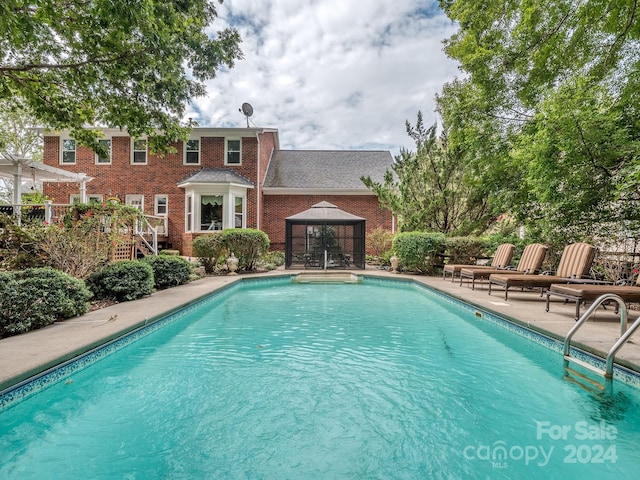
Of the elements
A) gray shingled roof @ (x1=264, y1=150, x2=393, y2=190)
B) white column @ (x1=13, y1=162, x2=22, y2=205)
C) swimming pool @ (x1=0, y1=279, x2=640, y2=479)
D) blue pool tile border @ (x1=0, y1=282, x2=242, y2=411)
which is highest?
gray shingled roof @ (x1=264, y1=150, x2=393, y2=190)

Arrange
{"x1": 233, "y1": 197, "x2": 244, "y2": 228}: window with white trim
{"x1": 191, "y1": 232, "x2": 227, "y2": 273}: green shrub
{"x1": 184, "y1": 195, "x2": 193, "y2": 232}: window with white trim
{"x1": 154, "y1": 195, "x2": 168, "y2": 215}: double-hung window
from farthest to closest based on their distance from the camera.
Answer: {"x1": 154, "y1": 195, "x2": 168, "y2": 215}: double-hung window < {"x1": 233, "y1": 197, "x2": 244, "y2": 228}: window with white trim < {"x1": 184, "y1": 195, "x2": 193, "y2": 232}: window with white trim < {"x1": 191, "y1": 232, "x2": 227, "y2": 273}: green shrub

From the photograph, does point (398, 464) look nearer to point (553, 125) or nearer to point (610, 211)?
point (553, 125)

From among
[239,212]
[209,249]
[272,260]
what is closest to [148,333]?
[209,249]

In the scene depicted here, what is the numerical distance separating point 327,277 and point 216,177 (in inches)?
306

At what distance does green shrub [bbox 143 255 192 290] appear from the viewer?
8.74 metres

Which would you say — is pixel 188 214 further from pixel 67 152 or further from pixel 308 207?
pixel 67 152

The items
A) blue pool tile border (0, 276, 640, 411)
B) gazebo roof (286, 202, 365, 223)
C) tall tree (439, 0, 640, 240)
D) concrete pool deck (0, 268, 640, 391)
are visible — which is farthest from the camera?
gazebo roof (286, 202, 365, 223)

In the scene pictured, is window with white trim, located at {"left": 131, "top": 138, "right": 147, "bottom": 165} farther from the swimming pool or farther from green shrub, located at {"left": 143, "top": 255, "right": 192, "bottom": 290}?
the swimming pool

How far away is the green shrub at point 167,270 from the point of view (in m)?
8.74

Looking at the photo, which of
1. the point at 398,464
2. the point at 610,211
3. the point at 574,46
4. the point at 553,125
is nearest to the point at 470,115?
the point at 574,46

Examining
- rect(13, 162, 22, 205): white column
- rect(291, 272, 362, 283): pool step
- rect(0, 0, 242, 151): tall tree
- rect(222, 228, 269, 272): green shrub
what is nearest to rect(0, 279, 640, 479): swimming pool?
rect(0, 0, 242, 151): tall tree

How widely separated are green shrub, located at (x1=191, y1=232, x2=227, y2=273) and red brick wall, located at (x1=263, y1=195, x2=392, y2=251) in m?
5.78

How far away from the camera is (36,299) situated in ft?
15.4

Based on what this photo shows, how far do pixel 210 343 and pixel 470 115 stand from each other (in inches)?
388
